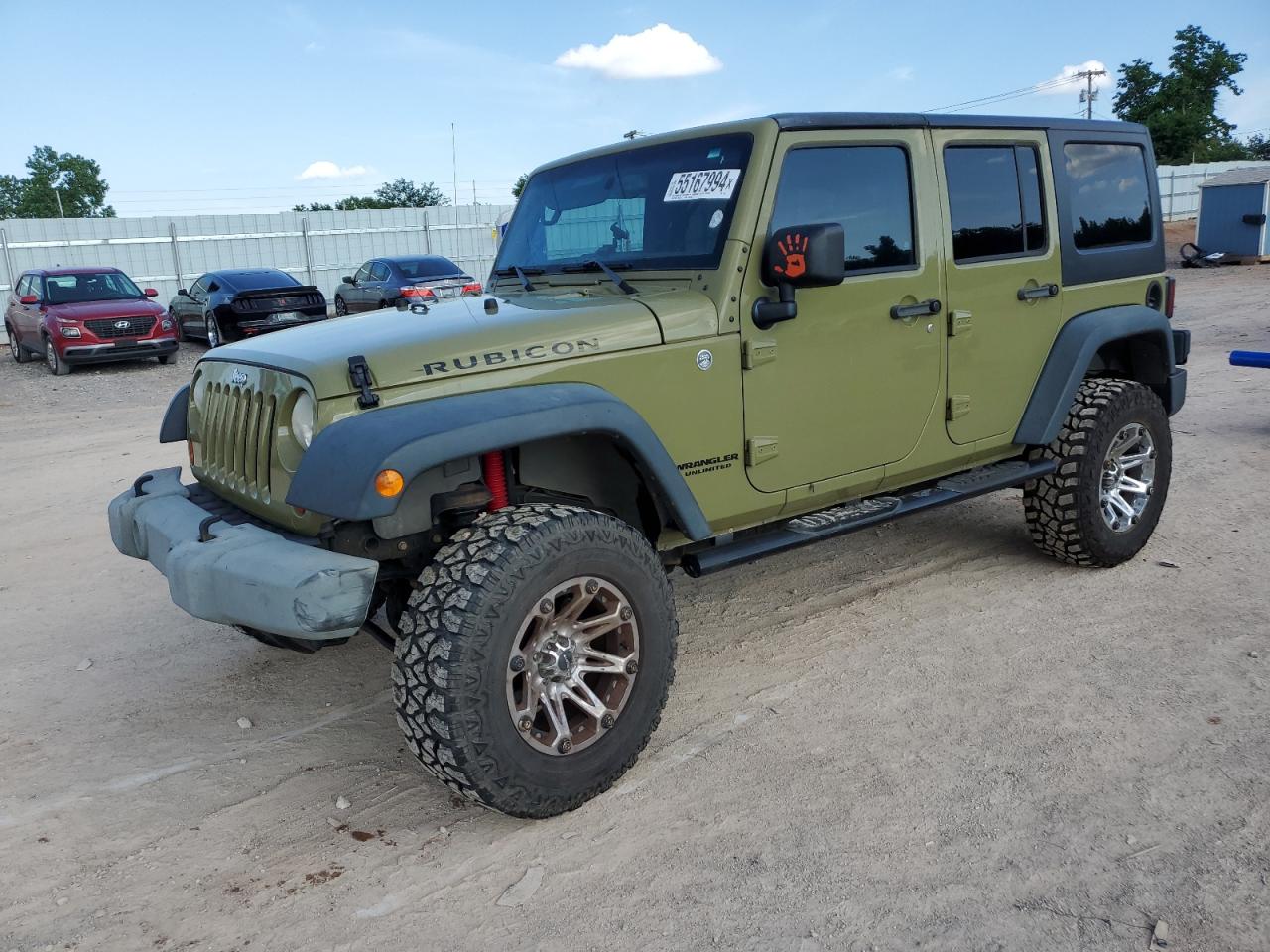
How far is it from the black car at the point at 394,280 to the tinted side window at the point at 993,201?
1316cm

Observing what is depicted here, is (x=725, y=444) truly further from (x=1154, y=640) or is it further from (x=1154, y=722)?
(x=1154, y=640)

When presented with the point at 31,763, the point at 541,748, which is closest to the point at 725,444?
the point at 541,748

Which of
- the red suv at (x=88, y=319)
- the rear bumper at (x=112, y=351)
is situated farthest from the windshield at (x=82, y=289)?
the rear bumper at (x=112, y=351)

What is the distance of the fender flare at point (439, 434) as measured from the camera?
2.72 metres

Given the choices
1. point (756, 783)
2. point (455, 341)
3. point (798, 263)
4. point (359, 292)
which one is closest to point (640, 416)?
point (455, 341)

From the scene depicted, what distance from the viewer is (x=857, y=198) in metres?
3.88

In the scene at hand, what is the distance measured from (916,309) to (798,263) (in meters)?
0.91

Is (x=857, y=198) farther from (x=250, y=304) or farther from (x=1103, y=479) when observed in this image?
(x=250, y=304)

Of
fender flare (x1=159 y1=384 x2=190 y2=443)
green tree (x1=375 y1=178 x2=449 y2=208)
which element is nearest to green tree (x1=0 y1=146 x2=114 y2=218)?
green tree (x1=375 y1=178 x2=449 y2=208)

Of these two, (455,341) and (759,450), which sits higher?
(455,341)

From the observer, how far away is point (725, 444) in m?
3.50

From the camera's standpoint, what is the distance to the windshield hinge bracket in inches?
115

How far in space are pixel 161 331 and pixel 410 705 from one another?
14.6 metres

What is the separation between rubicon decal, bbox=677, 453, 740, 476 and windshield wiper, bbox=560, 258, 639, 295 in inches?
27.0
